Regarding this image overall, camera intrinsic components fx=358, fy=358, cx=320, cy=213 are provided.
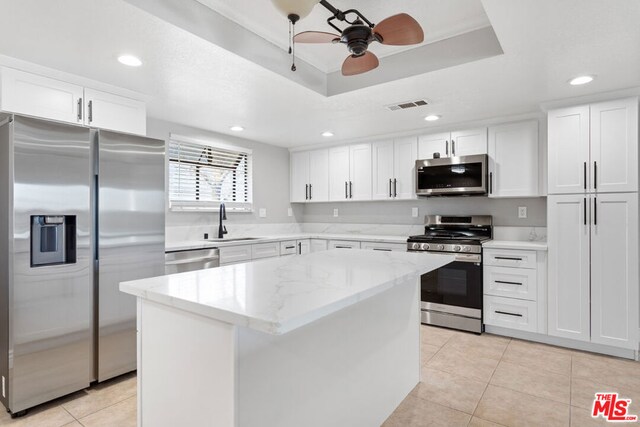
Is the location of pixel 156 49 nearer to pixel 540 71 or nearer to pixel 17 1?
pixel 17 1

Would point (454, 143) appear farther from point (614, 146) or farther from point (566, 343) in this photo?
point (566, 343)

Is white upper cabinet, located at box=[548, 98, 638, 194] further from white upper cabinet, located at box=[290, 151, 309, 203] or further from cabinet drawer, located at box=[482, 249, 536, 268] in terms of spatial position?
white upper cabinet, located at box=[290, 151, 309, 203]

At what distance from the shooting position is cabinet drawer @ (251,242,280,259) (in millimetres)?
4043

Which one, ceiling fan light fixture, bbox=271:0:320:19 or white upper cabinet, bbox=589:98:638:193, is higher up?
ceiling fan light fixture, bbox=271:0:320:19

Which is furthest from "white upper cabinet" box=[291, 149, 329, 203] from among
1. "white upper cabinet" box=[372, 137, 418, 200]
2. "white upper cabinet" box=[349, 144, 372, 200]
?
"white upper cabinet" box=[372, 137, 418, 200]

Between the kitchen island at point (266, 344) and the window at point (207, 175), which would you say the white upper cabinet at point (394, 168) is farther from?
the kitchen island at point (266, 344)

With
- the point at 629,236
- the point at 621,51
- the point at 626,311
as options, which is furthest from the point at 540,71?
the point at 626,311

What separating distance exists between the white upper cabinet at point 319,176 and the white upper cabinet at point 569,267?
9.04ft

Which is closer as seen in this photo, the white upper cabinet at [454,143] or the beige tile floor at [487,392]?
the beige tile floor at [487,392]

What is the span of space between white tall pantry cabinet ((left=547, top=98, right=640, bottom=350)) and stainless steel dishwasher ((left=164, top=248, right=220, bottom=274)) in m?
3.18

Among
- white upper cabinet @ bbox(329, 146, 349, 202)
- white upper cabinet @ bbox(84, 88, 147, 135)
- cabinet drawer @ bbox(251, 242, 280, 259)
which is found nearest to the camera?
white upper cabinet @ bbox(84, 88, 147, 135)

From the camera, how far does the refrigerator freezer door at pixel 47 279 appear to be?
7.13 feet

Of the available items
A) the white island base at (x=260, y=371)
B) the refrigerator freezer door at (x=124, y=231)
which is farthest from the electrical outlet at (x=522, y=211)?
the refrigerator freezer door at (x=124, y=231)

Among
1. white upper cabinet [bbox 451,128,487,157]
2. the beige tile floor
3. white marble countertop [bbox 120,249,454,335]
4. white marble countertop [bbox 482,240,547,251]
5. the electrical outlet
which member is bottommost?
the beige tile floor
